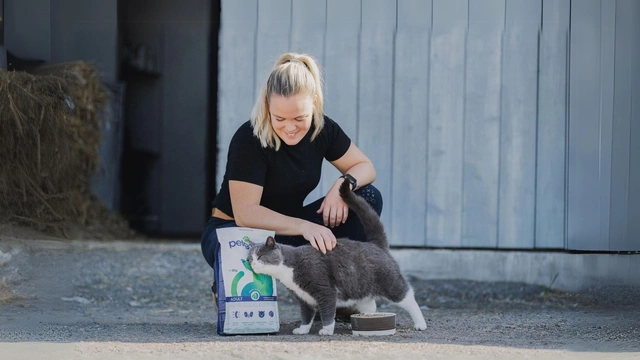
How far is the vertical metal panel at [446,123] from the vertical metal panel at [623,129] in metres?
0.88

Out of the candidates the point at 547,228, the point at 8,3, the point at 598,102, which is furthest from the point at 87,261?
the point at 598,102

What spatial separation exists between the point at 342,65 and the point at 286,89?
1.99 meters

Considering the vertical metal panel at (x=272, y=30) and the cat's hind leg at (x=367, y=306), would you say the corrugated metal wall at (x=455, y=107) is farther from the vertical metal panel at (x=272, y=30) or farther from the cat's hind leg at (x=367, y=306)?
the cat's hind leg at (x=367, y=306)

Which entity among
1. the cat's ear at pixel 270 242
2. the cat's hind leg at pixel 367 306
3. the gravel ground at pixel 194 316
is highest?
the cat's ear at pixel 270 242

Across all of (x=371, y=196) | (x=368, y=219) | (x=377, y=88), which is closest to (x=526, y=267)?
(x=377, y=88)

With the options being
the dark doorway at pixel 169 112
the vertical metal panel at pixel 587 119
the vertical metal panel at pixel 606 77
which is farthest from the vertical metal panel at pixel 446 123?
the dark doorway at pixel 169 112

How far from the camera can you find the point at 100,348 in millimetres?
2957

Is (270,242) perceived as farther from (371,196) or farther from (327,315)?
(371,196)

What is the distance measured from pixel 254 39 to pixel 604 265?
96.4 inches

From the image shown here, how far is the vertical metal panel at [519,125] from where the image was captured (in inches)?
205

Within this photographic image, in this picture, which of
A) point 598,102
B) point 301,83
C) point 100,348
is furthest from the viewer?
point 598,102

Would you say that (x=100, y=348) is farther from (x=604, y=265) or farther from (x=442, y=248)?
(x=604, y=265)

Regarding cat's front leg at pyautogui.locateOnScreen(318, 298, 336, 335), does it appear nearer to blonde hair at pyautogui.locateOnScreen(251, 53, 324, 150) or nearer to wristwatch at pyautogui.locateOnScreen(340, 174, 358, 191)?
wristwatch at pyautogui.locateOnScreen(340, 174, 358, 191)

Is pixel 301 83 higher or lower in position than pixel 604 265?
higher
